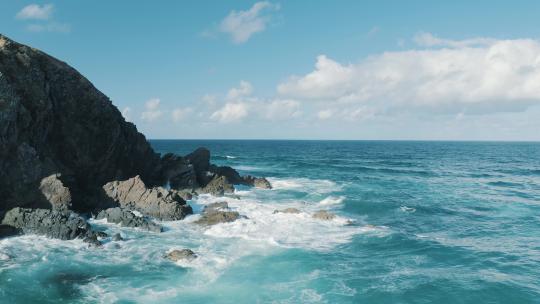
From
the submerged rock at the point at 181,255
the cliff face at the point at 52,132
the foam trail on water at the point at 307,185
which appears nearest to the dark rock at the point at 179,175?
the cliff face at the point at 52,132

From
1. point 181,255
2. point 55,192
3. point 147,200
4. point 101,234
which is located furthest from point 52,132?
point 181,255

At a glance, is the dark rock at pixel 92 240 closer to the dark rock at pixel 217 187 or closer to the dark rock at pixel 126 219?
the dark rock at pixel 126 219

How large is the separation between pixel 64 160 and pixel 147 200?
30.9ft

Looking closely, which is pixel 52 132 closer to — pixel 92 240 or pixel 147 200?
pixel 147 200

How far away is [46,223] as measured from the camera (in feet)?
98.0

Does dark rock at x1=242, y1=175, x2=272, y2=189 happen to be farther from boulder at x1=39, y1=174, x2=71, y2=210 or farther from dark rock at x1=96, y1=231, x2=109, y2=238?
dark rock at x1=96, y1=231, x2=109, y2=238

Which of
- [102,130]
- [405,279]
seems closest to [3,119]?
[102,130]

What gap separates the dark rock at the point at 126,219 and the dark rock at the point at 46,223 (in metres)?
3.70

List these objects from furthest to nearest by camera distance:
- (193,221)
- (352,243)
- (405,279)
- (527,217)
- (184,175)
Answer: (184,175) < (527,217) < (193,221) < (352,243) < (405,279)

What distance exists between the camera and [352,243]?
31578mm

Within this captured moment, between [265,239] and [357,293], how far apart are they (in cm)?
1061

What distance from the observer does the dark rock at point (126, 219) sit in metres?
33.3

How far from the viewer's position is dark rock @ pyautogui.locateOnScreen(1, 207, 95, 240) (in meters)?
29.5

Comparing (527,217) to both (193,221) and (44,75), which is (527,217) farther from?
Answer: (44,75)
